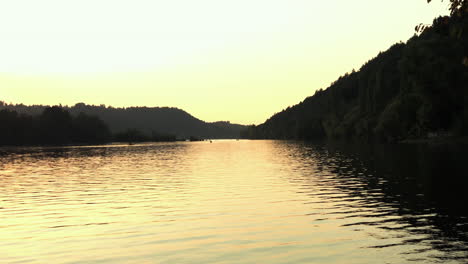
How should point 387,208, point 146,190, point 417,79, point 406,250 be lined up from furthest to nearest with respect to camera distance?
point 417,79
point 146,190
point 387,208
point 406,250

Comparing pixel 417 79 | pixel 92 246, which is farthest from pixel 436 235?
pixel 417 79

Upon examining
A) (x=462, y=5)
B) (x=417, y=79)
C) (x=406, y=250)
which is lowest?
(x=406, y=250)

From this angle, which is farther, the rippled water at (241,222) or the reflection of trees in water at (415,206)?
the reflection of trees in water at (415,206)

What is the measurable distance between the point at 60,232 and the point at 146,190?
21.4m

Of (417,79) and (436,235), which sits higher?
(417,79)

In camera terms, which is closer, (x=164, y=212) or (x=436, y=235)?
(x=436, y=235)

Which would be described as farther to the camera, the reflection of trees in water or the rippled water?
the reflection of trees in water

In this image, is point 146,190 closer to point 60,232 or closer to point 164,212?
point 164,212

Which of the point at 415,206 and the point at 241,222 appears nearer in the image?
the point at 241,222

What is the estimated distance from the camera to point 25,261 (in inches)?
841

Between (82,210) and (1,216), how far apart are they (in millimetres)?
5381

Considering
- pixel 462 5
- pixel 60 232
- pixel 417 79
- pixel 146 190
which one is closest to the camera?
pixel 462 5

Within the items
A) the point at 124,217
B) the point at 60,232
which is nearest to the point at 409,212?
the point at 124,217

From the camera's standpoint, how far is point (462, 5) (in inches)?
707
